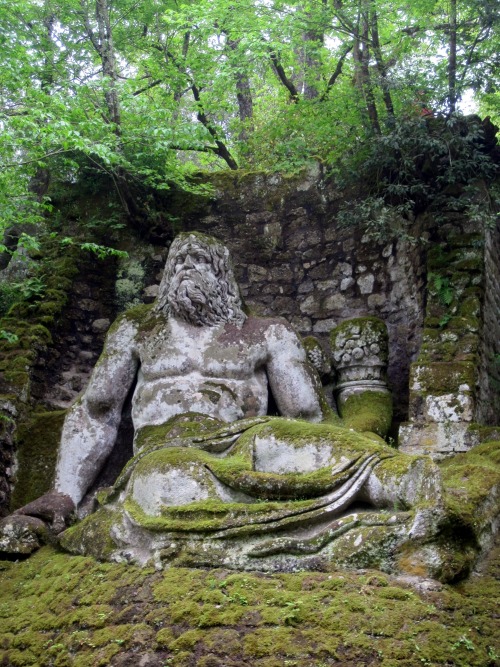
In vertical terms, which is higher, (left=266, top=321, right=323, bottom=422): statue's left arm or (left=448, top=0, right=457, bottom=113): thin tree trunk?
(left=448, top=0, right=457, bottom=113): thin tree trunk

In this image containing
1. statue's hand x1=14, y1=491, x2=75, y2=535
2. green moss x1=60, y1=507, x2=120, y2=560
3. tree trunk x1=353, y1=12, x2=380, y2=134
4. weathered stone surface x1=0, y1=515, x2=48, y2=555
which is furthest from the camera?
tree trunk x1=353, y1=12, x2=380, y2=134

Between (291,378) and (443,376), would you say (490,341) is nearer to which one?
(443,376)

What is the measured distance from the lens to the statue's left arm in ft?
16.7

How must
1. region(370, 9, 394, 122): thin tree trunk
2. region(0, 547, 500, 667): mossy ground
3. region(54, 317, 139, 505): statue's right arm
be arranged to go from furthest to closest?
region(370, 9, 394, 122): thin tree trunk, region(54, 317, 139, 505): statue's right arm, region(0, 547, 500, 667): mossy ground

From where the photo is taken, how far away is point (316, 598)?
119 inches

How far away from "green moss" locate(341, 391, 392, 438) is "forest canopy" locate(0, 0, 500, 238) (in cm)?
229

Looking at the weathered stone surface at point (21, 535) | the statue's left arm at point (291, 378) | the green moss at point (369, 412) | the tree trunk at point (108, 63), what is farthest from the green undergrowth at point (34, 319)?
the green moss at point (369, 412)

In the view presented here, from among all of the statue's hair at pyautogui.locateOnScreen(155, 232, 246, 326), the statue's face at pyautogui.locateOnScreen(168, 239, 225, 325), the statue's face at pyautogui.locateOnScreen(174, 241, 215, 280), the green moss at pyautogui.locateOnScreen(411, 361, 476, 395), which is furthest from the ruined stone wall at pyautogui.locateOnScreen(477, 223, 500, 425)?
the statue's face at pyautogui.locateOnScreen(174, 241, 215, 280)

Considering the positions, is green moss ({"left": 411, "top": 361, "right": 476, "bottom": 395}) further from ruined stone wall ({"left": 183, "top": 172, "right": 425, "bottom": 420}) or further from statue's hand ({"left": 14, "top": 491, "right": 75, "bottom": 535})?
statue's hand ({"left": 14, "top": 491, "right": 75, "bottom": 535})

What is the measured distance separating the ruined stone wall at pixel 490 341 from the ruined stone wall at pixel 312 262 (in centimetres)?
54

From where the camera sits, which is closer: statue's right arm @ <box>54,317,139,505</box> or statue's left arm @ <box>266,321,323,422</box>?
statue's right arm @ <box>54,317,139,505</box>

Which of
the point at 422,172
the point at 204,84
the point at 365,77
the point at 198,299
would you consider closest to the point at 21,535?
the point at 198,299

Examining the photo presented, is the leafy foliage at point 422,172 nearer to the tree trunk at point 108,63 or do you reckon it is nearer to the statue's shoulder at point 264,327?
the statue's shoulder at point 264,327

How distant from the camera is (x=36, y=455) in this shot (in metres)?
5.53
